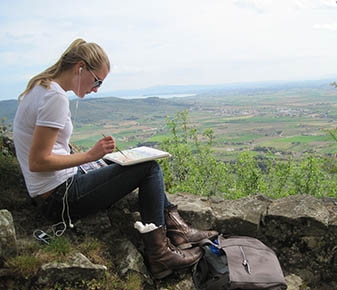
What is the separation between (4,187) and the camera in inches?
150

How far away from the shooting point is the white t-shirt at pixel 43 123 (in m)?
2.70

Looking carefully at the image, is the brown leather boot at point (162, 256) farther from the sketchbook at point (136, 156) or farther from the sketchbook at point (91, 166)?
the sketchbook at point (91, 166)

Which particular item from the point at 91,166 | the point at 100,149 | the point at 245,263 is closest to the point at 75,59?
the point at 100,149

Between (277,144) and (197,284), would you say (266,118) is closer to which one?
(277,144)

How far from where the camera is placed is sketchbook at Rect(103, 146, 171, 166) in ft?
10.4

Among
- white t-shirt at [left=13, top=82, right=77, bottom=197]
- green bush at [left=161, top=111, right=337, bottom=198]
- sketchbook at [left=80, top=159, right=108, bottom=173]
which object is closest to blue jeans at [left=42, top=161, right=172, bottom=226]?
white t-shirt at [left=13, top=82, right=77, bottom=197]

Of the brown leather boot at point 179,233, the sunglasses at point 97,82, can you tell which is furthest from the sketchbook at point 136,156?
the sunglasses at point 97,82

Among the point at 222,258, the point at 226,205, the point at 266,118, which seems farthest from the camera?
the point at 266,118

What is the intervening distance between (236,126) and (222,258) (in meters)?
40.4

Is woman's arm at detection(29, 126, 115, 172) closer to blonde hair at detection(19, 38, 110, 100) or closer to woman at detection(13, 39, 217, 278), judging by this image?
woman at detection(13, 39, 217, 278)

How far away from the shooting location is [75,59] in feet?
9.68

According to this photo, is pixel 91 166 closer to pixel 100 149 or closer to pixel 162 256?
pixel 100 149

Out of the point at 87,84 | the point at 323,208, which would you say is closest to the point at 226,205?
the point at 323,208

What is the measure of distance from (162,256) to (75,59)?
1.86m
